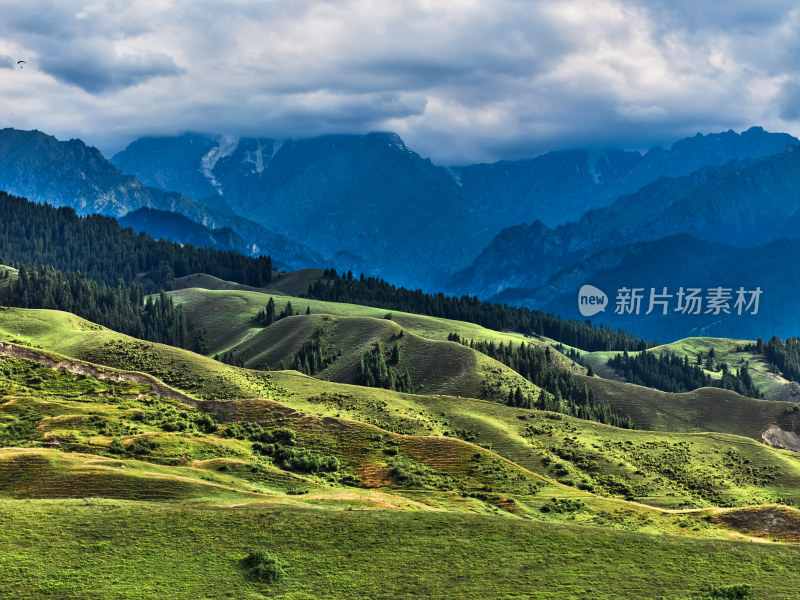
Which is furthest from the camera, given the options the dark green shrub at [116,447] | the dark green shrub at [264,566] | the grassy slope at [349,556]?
the dark green shrub at [116,447]

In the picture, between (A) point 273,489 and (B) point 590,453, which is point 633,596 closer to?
(A) point 273,489

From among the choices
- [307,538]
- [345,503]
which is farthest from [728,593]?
[345,503]

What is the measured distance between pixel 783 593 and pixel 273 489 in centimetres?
5034

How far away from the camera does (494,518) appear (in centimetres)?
7812

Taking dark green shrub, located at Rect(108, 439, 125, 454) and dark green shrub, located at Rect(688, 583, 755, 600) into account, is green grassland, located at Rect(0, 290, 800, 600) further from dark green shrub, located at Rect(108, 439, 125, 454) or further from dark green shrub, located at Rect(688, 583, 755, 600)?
dark green shrub, located at Rect(688, 583, 755, 600)

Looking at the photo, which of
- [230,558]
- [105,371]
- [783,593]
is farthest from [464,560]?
[105,371]

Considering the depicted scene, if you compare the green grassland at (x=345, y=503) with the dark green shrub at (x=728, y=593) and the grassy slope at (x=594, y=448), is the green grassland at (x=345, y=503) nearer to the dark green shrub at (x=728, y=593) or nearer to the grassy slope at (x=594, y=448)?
the grassy slope at (x=594, y=448)

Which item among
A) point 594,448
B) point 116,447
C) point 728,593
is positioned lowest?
point 728,593

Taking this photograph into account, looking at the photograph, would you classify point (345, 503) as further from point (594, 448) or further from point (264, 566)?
point (594, 448)

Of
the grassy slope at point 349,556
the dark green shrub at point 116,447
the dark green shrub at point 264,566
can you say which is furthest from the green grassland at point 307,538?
the dark green shrub at point 116,447

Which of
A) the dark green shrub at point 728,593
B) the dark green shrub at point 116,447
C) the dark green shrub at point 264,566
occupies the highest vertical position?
the dark green shrub at point 116,447

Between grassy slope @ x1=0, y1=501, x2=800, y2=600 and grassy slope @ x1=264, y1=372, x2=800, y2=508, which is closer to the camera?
grassy slope @ x1=0, y1=501, x2=800, y2=600

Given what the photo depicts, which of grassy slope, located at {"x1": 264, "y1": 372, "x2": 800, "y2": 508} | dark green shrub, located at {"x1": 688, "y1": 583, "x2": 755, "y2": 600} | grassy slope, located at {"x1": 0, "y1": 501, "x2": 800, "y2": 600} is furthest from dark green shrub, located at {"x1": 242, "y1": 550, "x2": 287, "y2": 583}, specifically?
grassy slope, located at {"x1": 264, "y1": 372, "x2": 800, "y2": 508}

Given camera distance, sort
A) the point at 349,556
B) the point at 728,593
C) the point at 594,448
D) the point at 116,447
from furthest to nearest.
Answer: the point at 594,448 → the point at 116,447 → the point at 349,556 → the point at 728,593
